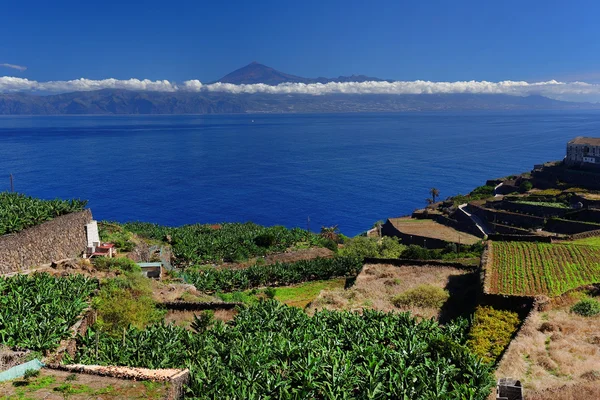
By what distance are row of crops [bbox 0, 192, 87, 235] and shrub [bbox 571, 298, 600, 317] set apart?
28988 millimetres

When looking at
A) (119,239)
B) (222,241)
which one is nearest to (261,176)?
(222,241)

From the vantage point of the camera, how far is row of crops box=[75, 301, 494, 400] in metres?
14.2

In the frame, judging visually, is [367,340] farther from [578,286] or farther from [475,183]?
[475,183]

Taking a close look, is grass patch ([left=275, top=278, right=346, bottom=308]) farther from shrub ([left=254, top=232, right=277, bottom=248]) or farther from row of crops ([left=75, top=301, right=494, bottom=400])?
shrub ([left=254, top=232, right=277, bottom=248])

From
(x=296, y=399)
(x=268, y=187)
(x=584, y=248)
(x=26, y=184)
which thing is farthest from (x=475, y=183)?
(x=296, y=399)

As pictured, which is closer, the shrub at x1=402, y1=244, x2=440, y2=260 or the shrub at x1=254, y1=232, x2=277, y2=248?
the shrub at x1=402, y1=244, x2=440, y2=260

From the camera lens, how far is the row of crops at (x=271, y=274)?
35125 mm

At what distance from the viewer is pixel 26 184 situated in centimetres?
10356

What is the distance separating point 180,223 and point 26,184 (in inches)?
1780

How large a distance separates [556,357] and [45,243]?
26.6m

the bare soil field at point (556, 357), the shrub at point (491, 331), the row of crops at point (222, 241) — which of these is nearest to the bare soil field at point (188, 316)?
the shrub at point (491, 331)

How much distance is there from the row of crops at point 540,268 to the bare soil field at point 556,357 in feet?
11.3

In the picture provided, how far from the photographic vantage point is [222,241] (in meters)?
48.5

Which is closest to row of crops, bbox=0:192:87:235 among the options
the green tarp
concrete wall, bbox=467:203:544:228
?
the green tarp
